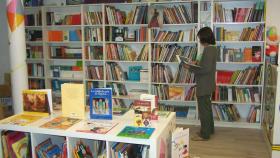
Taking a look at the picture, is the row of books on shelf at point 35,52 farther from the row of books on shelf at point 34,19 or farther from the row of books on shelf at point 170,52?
the row of books on shelf at point 170,52

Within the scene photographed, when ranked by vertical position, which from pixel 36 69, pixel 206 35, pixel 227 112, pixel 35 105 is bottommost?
pixel 227 112

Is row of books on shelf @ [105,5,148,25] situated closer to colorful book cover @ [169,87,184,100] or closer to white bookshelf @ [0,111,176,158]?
colorful book cover @ [169,87,184,100]

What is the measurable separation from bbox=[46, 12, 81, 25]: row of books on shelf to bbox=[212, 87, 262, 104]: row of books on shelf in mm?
2807

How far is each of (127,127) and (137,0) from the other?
3237 millimetres

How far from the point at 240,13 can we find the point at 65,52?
3202 millimetres

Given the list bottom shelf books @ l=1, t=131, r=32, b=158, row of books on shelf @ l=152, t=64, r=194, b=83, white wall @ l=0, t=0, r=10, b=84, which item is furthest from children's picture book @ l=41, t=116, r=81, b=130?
white wall @ l=0, t=0, r=10, b=84

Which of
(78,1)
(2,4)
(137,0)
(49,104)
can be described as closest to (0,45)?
(2,4)

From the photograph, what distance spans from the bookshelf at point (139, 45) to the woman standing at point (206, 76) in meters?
0.67

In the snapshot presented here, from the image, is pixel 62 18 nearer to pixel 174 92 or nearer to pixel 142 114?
pixel 174 92

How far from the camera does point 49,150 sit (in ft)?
7.86

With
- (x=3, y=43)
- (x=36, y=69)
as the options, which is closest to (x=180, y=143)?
(x=36, y=69)

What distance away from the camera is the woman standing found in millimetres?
3896

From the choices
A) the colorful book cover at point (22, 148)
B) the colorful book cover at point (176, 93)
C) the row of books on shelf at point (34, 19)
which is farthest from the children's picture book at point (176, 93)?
the colorful book cover at point (22, 148)

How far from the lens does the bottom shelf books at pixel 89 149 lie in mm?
2264
